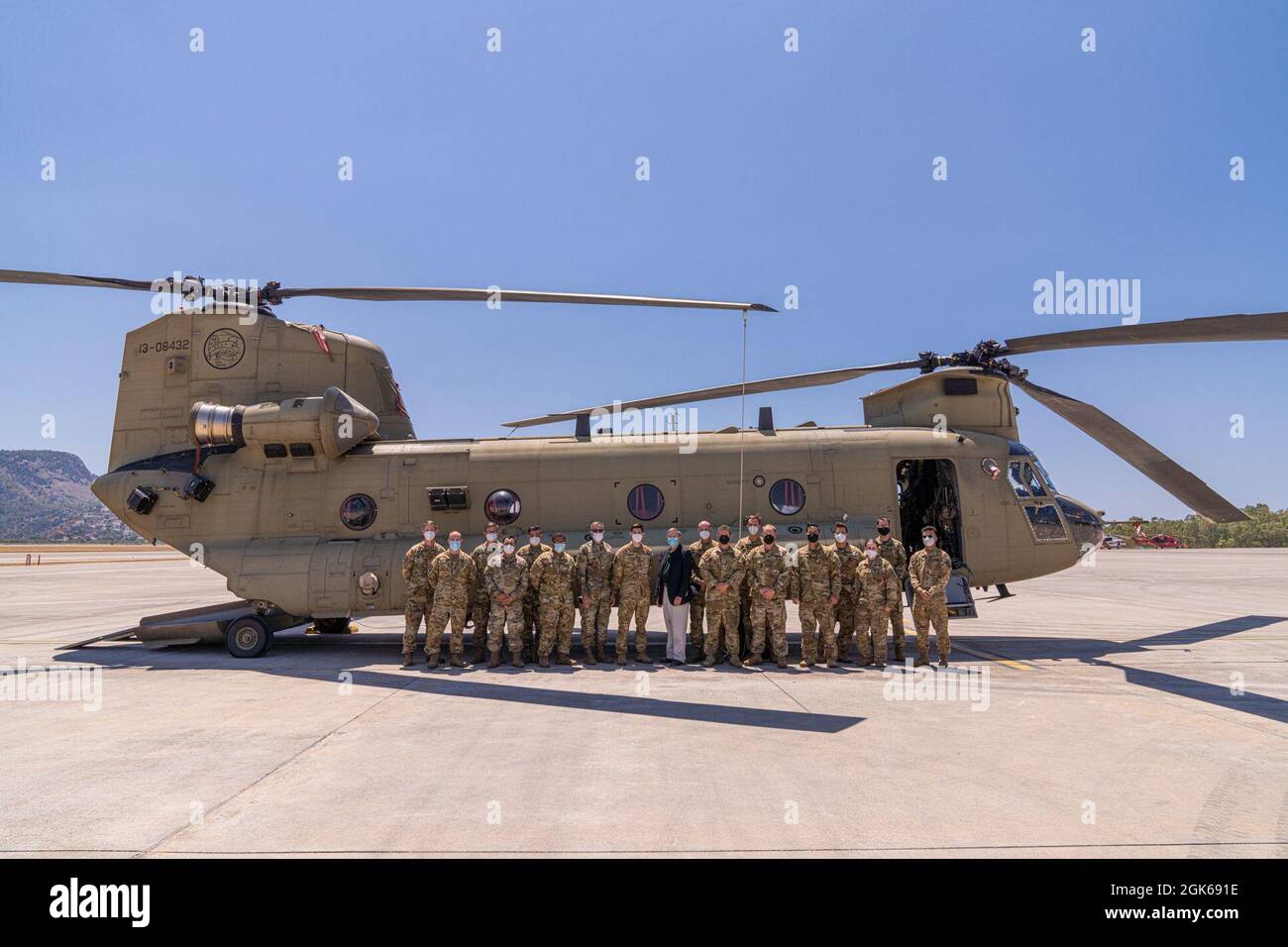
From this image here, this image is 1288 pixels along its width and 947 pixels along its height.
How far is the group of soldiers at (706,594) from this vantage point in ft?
33.9

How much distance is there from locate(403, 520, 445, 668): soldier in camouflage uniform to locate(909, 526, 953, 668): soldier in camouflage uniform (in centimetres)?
673

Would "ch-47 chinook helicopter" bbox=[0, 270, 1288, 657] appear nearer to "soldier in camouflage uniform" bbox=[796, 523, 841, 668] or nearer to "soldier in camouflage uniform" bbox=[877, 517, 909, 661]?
"soldier in camouflage uniform" bbox=[877, 517, 909, 661]

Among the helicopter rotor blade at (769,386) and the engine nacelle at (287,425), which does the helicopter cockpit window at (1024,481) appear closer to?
the helicopter rotor blade at (769,386)

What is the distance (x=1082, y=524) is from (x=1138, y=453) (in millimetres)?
1497

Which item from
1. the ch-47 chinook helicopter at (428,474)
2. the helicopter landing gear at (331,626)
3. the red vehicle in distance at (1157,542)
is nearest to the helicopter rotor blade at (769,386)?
the ch-47 chinook helicopter at (428,474)

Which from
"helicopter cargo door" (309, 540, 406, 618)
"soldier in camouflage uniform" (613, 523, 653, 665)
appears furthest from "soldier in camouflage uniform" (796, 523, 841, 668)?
"helicopter cargo door" (309, 540, 406, 618)

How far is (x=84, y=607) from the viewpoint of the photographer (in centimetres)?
1992

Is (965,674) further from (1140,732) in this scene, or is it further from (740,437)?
(740,437)

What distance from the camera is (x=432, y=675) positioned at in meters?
9.81

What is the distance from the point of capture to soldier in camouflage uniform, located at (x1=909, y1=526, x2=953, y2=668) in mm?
10258

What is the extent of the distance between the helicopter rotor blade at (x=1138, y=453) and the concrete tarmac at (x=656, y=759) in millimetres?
2792

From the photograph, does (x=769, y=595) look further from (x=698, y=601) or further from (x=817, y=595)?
(x=698, y=601)

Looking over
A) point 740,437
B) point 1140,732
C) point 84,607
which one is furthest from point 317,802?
point 84,607

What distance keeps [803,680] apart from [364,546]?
23.3ft
